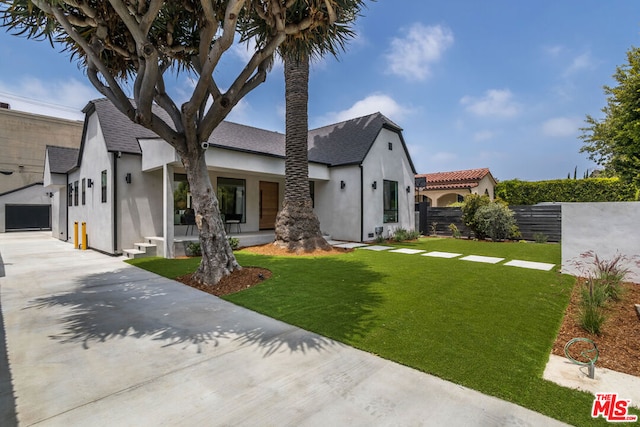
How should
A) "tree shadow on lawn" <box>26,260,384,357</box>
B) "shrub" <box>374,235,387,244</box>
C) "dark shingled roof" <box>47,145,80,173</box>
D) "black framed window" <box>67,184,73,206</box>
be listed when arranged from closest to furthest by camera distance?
1. "tree shadow on lawn" <box>26,260,384,357</box>
2. "shrub" <box>374,235,387,244</box>
3. "black framed window" <box>67,184,73,206</box>
4. "dark shingled roof" <box>47,145,80,173</box>

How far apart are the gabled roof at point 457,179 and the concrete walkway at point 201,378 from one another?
23403 millimetres

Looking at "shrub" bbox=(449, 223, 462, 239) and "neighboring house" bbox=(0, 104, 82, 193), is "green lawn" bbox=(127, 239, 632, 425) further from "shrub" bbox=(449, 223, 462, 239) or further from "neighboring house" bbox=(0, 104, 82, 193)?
"neighboring house" bbox=(0, 104, 82, 193)

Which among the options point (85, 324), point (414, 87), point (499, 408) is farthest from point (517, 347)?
point (414, 87)

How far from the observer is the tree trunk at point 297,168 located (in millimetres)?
11156

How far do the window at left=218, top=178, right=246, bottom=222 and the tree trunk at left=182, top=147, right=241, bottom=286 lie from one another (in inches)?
275

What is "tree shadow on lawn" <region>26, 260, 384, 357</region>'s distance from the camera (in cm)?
387

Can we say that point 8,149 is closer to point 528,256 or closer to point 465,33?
point 465,33

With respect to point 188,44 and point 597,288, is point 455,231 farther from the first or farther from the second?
point 188,44

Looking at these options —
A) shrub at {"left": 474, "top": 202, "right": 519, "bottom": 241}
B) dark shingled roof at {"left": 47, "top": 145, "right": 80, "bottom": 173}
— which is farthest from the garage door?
shrub at {"left": 474, "top": 202, "right": 519, "bottom": 241}

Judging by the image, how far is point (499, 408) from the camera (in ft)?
8.10

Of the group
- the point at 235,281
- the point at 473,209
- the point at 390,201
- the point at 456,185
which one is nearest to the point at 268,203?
the point at 390,201

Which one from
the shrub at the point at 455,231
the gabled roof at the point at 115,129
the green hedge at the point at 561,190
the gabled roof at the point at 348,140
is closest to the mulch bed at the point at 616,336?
the gabled roof at the point at 348,140

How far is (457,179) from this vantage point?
25.0 m

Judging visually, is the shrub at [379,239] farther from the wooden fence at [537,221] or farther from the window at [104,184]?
the window at [104,184]
